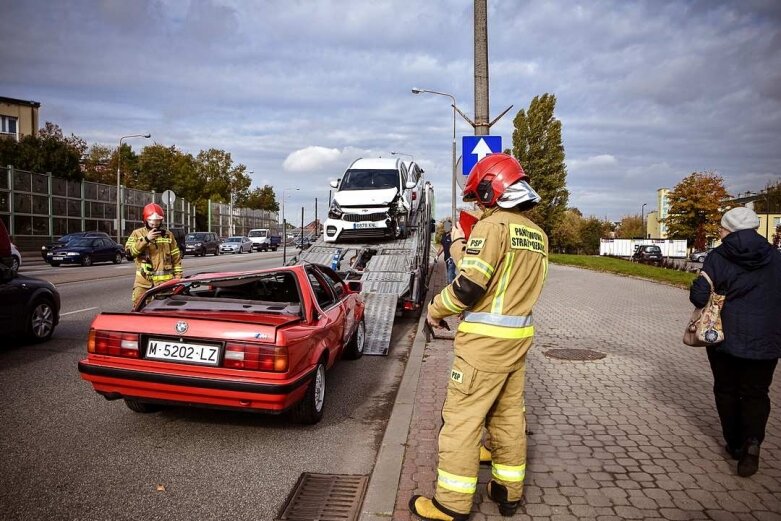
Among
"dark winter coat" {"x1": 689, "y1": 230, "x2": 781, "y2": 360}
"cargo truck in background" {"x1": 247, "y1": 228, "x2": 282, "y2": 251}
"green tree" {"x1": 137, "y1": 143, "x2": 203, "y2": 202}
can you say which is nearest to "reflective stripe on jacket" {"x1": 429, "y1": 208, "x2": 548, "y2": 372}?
"dark winter coat" {"x1": 689, "y1": 230, "x2": 781, "y2": 360}

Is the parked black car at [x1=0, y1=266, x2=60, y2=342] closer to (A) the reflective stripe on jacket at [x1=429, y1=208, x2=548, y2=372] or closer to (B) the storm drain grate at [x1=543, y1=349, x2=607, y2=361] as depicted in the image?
(A) the reflective stripe on jacket at [x1=429, y1=208, x2=548, y2=372]

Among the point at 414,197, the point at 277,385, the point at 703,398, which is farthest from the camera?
the point at 414,197

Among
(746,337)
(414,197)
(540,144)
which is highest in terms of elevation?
(540,144)

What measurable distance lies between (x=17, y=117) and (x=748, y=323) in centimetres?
5861

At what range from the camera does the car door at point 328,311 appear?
525cm

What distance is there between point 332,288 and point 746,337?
396 centimetres

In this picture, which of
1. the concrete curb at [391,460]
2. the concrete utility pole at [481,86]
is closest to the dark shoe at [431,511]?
the concrete curb at [391,460]

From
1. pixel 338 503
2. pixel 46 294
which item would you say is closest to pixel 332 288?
pixel 338 503

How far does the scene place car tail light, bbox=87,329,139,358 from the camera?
4324 millimetres

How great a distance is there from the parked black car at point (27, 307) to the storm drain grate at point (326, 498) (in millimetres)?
5291

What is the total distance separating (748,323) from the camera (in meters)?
3.75

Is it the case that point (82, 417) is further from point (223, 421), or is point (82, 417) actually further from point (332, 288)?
point (332, 288)

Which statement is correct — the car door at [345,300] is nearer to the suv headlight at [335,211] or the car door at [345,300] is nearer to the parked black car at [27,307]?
the parked black car at [27,307]

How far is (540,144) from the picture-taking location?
1866 inches
